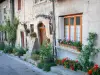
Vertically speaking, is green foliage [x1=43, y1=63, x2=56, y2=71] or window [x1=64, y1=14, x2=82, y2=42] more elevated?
window [x1=64, y1=14, x2=82, y2=42]

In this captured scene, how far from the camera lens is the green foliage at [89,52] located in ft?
29.3

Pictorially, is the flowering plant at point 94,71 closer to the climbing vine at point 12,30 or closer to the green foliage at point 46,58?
the green foliage at point 46,58

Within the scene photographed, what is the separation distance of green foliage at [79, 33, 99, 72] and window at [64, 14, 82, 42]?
137 cm

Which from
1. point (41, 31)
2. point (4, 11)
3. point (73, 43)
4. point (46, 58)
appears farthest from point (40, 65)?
point (4, 11)

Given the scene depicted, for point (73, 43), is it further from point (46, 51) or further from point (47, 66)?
point (46, 51)

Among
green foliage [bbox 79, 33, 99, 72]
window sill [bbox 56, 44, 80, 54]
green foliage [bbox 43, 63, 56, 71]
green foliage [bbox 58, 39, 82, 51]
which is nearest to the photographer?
green foliage [bbox 79, 33, 99, 72]

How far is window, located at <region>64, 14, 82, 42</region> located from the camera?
34.5 ft

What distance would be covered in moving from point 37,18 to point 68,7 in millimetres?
4316

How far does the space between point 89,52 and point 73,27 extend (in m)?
2.37

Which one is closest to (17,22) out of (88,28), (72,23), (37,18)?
(37,18)

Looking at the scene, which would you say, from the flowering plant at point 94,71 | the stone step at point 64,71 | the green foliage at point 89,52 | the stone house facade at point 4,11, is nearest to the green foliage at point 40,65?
the stone step at point 64,71

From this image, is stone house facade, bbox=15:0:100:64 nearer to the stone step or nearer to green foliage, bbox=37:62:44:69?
the stone step

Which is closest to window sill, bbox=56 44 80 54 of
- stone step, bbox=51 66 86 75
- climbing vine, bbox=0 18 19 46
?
stone step, bbox=51 66 86 75

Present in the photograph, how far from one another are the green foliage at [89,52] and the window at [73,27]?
1.37m
